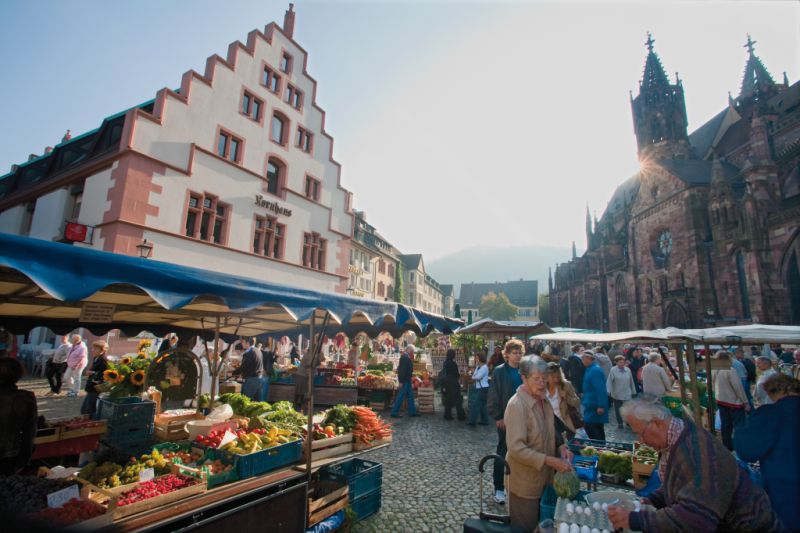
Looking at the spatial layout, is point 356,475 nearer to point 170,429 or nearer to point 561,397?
point 170,429

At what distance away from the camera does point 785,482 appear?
369cm

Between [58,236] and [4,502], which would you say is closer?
[4,502]

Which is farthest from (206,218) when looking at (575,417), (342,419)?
(575,417)

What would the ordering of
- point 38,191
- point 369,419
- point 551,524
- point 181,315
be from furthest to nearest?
point 38,191 < point 181,315 < point 369,419 < point 551,524

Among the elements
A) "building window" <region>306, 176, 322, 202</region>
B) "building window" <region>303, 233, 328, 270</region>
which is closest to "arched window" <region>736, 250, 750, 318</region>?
"building window" <region>303, 233, 328, 270</region>

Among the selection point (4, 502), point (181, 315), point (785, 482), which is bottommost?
point (4, 502)

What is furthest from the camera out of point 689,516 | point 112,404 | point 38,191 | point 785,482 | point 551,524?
point 38,191

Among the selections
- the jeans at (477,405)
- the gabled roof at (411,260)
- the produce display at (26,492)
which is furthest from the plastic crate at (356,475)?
the gabled roof at (411,260)

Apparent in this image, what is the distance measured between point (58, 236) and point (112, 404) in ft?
56.4

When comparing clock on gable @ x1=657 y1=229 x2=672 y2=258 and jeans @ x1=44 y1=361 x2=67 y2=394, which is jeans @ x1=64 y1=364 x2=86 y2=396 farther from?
clock on gable @ x1=657 y1=229 x2=672 y2=258

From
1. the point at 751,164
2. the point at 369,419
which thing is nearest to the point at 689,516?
the point at 369,419

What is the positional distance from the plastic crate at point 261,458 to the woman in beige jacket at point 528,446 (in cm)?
266

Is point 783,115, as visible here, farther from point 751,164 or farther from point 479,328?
point 479,328

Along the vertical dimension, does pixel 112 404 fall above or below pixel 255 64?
below
